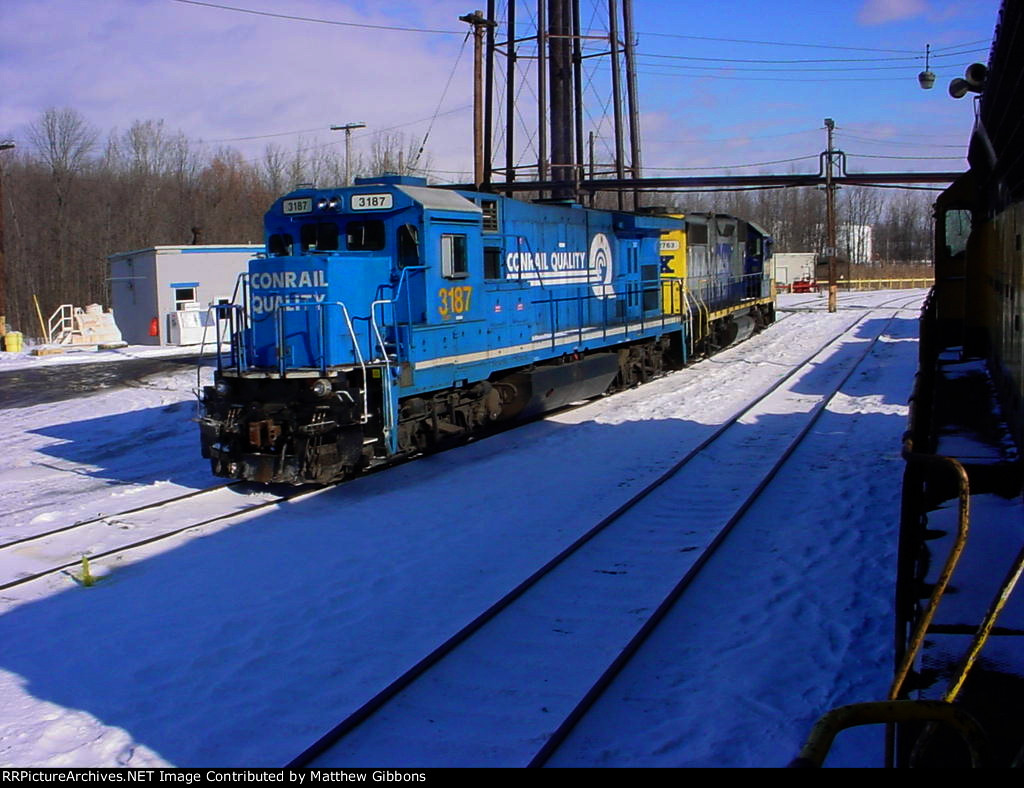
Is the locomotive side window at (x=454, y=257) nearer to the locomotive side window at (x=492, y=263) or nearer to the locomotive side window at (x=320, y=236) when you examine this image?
the locomotive side window at (x=492, y=263)

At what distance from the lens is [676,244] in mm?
20703

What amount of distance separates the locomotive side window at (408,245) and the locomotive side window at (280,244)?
60.0 inches

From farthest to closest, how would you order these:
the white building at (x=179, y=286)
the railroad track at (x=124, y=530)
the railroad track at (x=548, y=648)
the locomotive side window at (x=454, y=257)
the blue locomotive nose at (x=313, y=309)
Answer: the white building at (x=179, y=286) < the locomotive side window at (x=454, y=257) < the blue locomotive nose at (x=313, y=309) < the railroad track at (x=124, y=530) < the railroad track at (x=548, y=648)

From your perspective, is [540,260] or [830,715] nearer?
[830,715]

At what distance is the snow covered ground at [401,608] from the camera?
4.68 metres

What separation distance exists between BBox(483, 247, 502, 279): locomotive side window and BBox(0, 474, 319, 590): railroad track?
3982 millimetres

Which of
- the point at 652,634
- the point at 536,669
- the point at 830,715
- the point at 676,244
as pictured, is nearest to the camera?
the point at 830,715

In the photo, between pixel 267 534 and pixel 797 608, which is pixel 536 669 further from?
pixel 267 534

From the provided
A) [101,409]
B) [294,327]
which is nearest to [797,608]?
[294,327]

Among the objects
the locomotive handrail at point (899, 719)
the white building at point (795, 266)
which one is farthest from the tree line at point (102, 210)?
the locomotive handrail at point (899, 719)

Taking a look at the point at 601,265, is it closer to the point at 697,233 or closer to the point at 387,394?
the point at 697,233

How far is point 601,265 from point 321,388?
8395 millimetres

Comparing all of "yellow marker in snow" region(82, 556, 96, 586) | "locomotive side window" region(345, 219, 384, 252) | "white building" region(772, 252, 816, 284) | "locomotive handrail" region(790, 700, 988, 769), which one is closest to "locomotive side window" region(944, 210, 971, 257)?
"locomotive side window" region(345, 219, 384, 252)

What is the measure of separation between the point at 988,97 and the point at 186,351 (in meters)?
23.6
